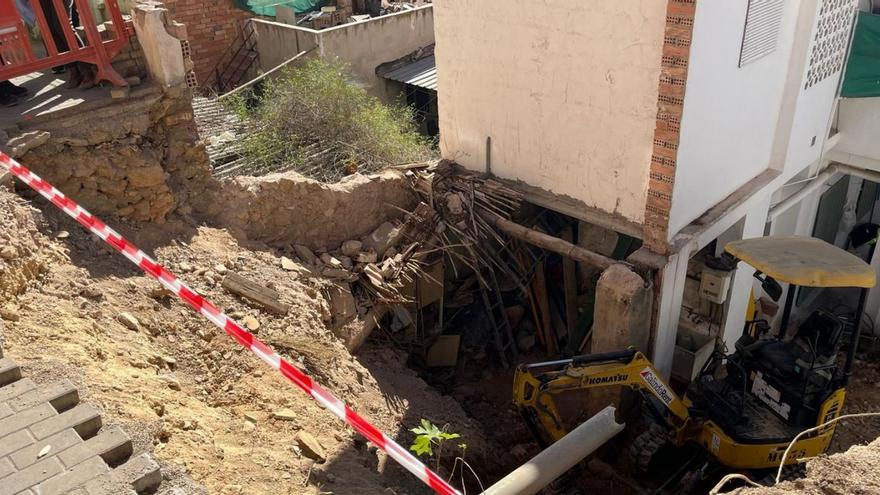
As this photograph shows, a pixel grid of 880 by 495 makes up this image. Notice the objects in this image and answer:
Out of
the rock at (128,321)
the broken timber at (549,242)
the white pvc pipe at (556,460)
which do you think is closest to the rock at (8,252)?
the rock at (128,321)

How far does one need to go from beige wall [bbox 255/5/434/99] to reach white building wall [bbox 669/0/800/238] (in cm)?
732

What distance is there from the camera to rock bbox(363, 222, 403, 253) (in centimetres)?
919

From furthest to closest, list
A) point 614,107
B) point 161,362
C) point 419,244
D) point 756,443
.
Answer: point 419,244 → point 614,107 → point 756,443 → point 161,362

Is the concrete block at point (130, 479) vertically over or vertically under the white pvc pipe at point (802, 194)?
over

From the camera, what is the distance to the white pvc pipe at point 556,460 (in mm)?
5637

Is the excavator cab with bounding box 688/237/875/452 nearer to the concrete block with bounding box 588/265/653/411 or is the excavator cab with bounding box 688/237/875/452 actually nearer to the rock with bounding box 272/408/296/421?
the concrete block with bounding box 588/265/653/411

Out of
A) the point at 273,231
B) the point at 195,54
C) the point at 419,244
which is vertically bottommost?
the point at 419,244

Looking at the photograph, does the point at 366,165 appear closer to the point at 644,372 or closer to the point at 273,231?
the point at 273,231

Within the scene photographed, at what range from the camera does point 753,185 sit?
9.47 metres

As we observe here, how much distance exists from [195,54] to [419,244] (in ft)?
26.4

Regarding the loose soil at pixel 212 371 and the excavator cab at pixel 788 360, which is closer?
the loose soil at pixel 212 371

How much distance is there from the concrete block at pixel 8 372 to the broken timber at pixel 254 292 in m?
2.74

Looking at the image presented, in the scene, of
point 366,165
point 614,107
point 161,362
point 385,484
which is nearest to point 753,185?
point 614,107

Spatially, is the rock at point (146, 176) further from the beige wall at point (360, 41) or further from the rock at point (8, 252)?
the beige wall at point (360, 41)
